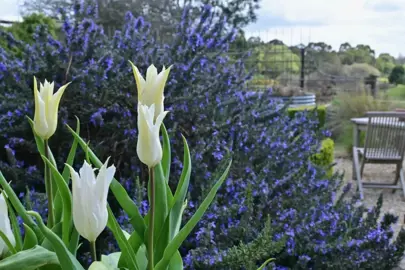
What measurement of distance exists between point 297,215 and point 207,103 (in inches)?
25.7

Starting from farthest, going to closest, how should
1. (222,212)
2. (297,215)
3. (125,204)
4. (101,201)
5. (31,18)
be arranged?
(31,18) → (297,215) → (222,212) → (125,204) → (101,201)

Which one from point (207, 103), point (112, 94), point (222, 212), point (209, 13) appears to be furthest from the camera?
point (209, 13)

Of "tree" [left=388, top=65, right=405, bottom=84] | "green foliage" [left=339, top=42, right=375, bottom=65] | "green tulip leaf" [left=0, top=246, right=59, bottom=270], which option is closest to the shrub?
"green tulip leaf" [left=0, top=246, right=59, bottom=270]

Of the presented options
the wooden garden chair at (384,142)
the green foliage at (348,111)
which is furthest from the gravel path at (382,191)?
the green foliage at (348,111)

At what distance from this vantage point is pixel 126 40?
217 cm

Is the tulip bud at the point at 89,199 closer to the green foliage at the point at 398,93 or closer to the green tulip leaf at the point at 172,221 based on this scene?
the green tulip leaf at the point at 172,221

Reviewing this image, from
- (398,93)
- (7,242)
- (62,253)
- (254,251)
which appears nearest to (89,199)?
(62,253)

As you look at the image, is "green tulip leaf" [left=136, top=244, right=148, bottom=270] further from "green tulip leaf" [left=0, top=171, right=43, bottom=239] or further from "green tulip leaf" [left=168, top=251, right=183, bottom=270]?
"green tulip leaf" [left=0, top=171, right=43, bottom=239]

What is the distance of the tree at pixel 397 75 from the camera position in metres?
13.7

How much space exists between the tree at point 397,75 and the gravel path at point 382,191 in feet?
25.1

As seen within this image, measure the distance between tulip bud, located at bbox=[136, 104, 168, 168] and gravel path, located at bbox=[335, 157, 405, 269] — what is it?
144 inches

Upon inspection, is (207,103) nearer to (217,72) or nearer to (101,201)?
(217,72)

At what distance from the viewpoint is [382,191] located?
4.15 metres

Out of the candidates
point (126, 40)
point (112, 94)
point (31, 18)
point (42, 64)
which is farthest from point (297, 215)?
point (31, 18)
